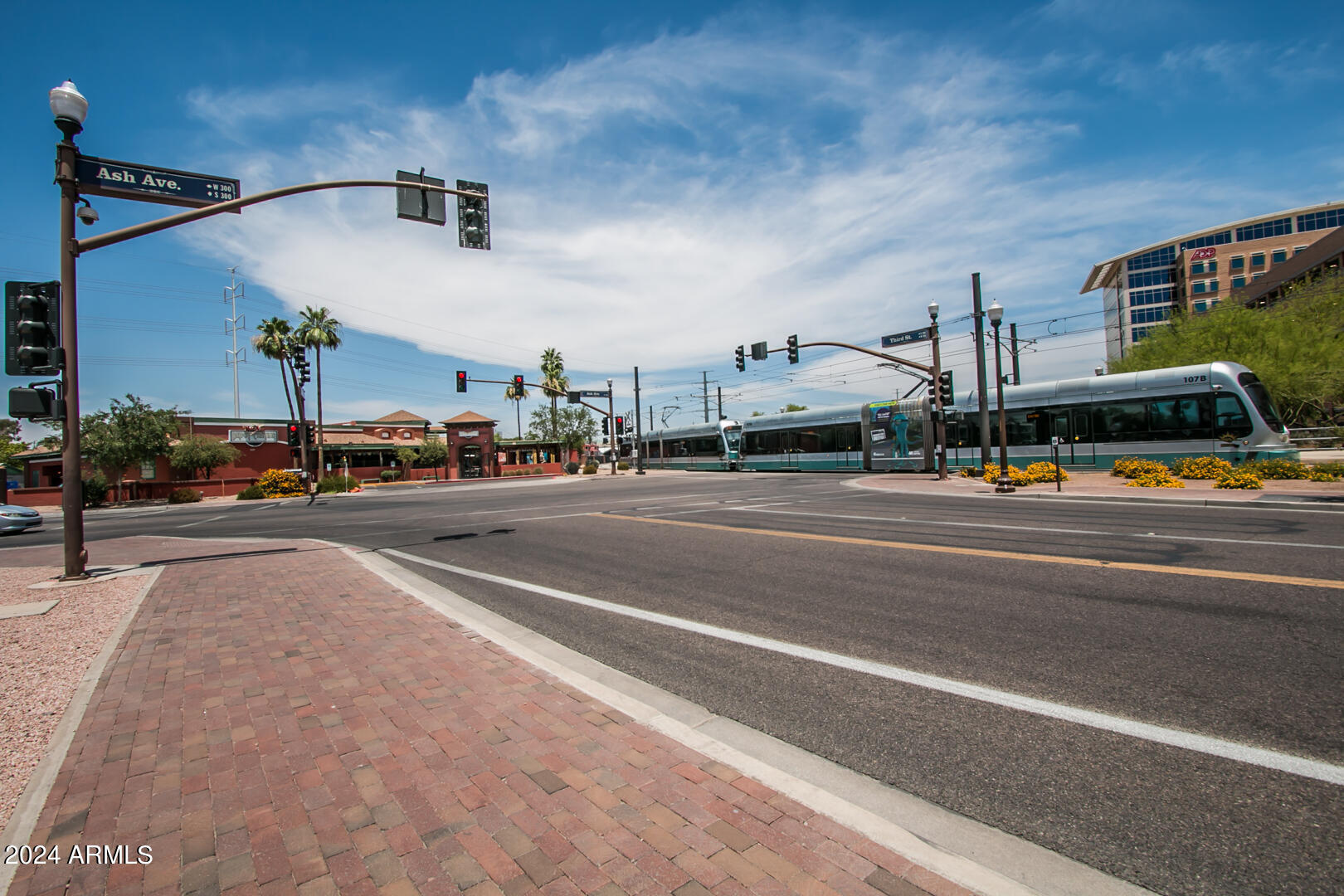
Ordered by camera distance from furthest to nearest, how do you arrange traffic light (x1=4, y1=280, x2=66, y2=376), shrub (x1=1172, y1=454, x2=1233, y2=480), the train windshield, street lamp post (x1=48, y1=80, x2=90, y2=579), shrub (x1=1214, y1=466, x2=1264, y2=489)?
the train windshield → shrub (x1=1172, y1=454, x2=1233, y2=480) → shrub (x1=1214, y1=466, x2=1264, y2=489) → street lamp post (x1=48, y1=80, x2=90, y2=579) → traffic light (x1=4, y1=280, x2=66, y2=376)

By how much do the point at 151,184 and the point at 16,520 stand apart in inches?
828

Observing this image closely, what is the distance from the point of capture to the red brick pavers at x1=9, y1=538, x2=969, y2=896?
2197 mm

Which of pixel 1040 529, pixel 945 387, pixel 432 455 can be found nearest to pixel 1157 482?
pixel 945 387

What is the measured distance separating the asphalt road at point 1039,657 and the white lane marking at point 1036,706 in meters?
0.02

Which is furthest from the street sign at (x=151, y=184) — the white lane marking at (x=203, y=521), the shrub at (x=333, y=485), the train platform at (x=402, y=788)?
the shrub at (x=333, y=485)

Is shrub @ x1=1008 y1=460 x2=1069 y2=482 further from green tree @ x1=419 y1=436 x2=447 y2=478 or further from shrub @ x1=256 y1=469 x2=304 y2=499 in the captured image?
green tree @ x1=419 y1=436 x2=447 y2=478

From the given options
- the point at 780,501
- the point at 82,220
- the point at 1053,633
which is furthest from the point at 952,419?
the point at 82,220

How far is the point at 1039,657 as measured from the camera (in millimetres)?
4348

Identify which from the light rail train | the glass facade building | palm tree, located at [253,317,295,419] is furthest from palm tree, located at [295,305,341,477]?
the glass facade building

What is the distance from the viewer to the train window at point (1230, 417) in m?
18.1

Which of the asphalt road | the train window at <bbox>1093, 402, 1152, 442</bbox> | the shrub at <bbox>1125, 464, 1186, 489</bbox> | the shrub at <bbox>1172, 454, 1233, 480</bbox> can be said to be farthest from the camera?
the train window at <bbox>1093, 402, 1152, 442</bbox>

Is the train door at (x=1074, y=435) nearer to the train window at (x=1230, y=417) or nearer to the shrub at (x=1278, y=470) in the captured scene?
the train window at (x=1230, y=417)

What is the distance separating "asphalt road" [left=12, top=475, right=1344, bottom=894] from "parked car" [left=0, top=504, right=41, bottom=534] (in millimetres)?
21202

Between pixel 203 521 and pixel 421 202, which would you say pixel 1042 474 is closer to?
pixel 421 202
